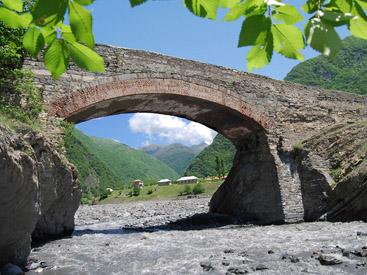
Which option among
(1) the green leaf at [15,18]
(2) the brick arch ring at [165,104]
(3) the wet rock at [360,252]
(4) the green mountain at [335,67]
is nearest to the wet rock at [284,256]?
(3) the wet rock at [360,252]

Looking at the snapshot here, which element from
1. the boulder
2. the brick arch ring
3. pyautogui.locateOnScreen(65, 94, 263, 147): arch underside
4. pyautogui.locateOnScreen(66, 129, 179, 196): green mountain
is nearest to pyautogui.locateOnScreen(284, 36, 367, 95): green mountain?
pyautogui.locateOnScreen(65, 94, 263, 147): arch underside

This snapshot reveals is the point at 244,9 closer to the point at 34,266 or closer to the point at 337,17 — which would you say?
the point at 337,17

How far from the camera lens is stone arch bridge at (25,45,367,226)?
27.2 ft

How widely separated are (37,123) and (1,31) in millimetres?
2217

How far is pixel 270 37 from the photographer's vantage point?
1368 mm

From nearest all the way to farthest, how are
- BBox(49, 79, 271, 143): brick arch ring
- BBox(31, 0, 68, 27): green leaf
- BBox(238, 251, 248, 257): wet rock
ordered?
1. BBox(31, 0, 68, 27): green leaf
2. BBox(238, 251, 248, 257): wet rock
3. BBox(49, 79, 271, 143): brick arch ring

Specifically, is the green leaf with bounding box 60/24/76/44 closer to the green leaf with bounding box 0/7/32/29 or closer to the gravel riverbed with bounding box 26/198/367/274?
the green leaf with bounding box 0/7/32/29

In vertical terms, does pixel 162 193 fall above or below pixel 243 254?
below

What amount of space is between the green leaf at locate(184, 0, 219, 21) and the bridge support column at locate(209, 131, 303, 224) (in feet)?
31.3

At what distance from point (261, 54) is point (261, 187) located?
982cm

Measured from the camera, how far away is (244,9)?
1.38 m

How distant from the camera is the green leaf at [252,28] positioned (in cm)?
130

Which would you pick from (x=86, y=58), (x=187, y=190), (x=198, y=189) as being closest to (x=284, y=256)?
(x=86, y=58)

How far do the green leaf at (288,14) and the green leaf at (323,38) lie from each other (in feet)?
0.46
